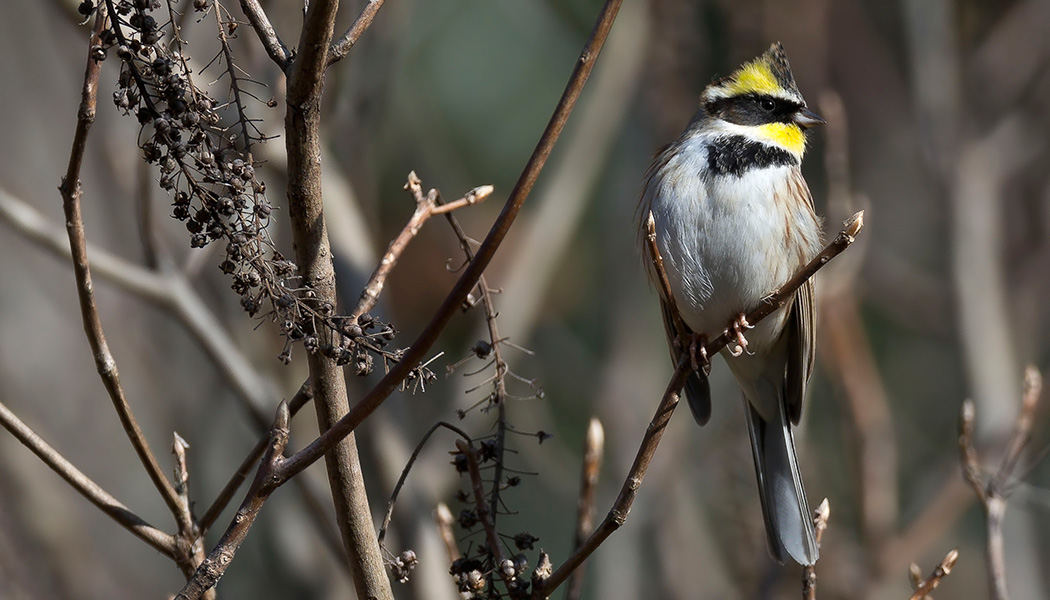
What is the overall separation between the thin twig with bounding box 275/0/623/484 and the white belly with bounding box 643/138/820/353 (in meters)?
1.61

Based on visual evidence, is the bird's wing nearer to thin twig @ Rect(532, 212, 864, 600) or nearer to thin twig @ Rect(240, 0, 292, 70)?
thin twig @ Rect(532, 212, 864, 600)

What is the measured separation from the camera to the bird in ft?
9.49

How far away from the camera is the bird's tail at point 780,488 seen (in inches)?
107

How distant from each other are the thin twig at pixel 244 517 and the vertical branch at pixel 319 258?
0.23ft

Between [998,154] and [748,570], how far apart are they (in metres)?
2.48

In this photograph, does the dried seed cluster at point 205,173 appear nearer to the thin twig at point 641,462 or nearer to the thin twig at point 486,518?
the thin twig at point 486,518

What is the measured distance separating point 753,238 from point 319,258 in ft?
5.59

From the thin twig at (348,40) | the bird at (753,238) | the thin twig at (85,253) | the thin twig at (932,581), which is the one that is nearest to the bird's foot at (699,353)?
the bird at (753,238)

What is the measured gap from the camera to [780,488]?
297 centimetres

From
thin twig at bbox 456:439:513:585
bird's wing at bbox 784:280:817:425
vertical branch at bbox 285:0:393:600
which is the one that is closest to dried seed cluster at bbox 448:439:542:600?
thin twig at bbox 456:439:513:585

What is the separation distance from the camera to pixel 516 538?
5.49 feet

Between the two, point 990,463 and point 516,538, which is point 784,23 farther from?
point 516,538

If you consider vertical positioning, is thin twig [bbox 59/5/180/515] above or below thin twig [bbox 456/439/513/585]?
above

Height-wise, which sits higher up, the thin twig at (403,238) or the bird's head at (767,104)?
the bird's head at (767,104)
